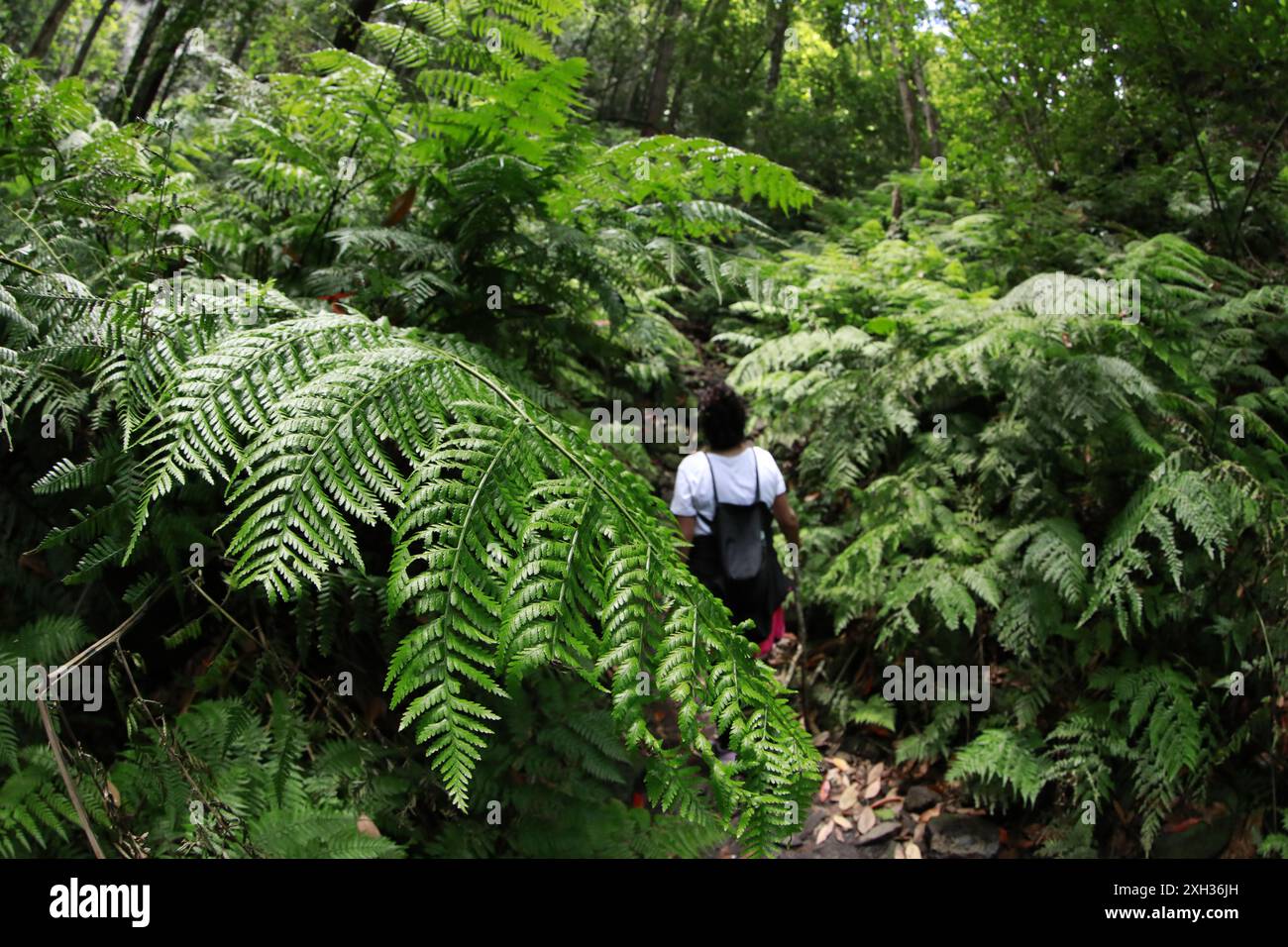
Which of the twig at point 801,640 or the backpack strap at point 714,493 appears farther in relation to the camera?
the twig at point 801,640

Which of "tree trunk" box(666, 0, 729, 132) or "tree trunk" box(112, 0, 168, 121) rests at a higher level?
"tree trunk" box(666, 0, 729, 132)

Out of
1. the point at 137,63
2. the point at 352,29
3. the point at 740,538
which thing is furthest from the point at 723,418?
the point at 137,63

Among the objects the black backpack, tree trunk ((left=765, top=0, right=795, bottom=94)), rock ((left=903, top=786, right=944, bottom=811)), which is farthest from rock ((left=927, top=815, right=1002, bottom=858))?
tree trunk ((left=765, top=0, right=795, bottom=94))

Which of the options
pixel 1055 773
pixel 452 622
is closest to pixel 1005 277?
pixel 1055 773

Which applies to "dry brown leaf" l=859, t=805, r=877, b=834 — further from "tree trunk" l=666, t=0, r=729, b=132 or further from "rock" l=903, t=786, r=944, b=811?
"tree trunk" l=666, t=0, r=729, b=132

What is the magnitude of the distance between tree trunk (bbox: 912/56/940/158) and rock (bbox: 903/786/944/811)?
8165mm

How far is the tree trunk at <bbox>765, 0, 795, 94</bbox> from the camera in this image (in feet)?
36.2

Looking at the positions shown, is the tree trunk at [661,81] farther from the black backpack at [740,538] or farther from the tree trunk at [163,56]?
the black backpack at [740,538]

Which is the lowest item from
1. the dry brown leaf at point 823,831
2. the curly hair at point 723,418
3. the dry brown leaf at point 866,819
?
the dry brown leaf at point 823,831

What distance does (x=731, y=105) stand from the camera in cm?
1023

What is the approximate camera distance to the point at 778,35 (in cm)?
1191

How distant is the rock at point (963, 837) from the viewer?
12.0 feet

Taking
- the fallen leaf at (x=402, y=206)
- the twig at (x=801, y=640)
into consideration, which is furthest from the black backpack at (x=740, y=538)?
the fallen leaf at (x=402, y=206)

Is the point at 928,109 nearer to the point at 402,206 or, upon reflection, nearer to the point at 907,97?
the point at 907,97
